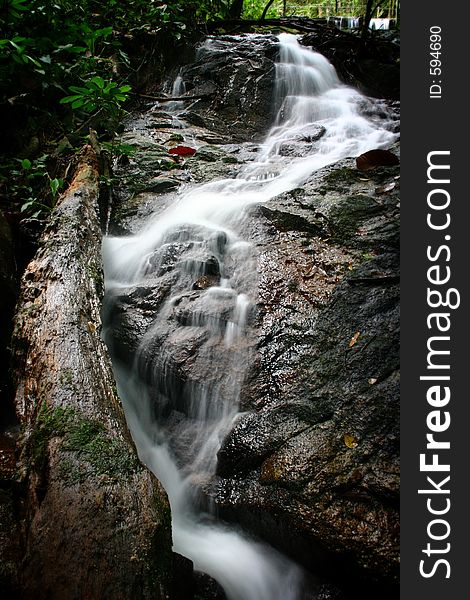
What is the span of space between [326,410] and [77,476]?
1.48 metres

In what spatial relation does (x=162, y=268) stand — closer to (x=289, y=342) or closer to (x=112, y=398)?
(x=289, y=342)

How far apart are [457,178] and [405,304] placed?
28.2 inches

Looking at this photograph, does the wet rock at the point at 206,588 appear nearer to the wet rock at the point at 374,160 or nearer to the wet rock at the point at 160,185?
the wet rock at the point at 160,185

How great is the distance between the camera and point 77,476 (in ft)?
5.09

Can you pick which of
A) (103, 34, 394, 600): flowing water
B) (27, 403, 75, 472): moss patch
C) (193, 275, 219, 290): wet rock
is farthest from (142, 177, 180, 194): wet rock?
(27, 403, 75, 472): moss patch

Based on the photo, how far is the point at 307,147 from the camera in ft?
20.4

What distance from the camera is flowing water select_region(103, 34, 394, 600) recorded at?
92.9 inches

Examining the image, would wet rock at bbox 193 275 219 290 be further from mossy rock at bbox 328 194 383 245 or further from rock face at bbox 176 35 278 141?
rock face at bbox 176 35 278 141

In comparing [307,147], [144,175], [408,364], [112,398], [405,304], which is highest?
[307,147]

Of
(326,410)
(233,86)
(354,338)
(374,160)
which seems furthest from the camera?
(233,86)

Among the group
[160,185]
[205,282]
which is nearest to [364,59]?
[160,185]

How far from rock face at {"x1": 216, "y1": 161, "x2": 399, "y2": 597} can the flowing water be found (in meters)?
0.14

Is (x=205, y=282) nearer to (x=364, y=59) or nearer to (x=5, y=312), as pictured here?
(x=5, y=312)

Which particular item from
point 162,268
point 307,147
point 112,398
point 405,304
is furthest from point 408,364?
point 307,147
